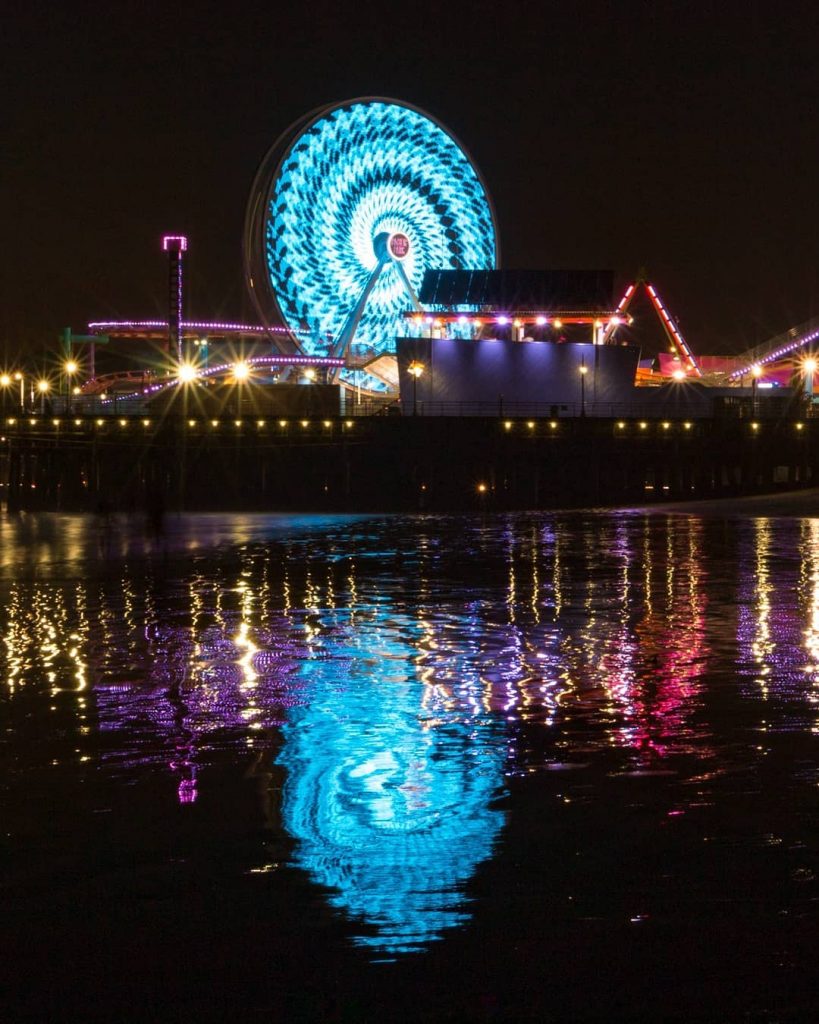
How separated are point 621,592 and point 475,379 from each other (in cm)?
4737

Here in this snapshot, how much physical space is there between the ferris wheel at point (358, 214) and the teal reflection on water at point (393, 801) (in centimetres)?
4946

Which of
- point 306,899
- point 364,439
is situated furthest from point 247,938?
point 364,439

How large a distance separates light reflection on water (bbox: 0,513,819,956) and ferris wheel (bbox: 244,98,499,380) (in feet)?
116

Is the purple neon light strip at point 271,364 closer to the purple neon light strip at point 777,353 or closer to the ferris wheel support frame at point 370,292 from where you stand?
the ferris wheel support frame at point 370,292

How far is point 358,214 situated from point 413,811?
56.0 m

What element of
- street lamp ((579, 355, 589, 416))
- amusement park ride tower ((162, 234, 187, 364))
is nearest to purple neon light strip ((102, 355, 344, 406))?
amusement park ride tower ((162, 234, 187, 364))

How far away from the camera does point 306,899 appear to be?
684cm

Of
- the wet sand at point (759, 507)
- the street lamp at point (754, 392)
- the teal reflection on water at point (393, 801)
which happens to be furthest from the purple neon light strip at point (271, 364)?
the teal reflection on water at point (393, 801)

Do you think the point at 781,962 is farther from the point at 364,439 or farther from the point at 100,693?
the point at 364,439

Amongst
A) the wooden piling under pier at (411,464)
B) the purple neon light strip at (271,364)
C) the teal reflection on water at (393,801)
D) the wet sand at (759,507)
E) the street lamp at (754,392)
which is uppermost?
the purple neon light strip at (271,364)

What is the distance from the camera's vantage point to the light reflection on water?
8.20 m

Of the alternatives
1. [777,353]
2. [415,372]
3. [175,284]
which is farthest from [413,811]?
[777,353]

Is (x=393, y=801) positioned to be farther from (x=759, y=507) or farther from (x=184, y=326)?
(x=184, y=326)

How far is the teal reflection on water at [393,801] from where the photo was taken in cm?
679
